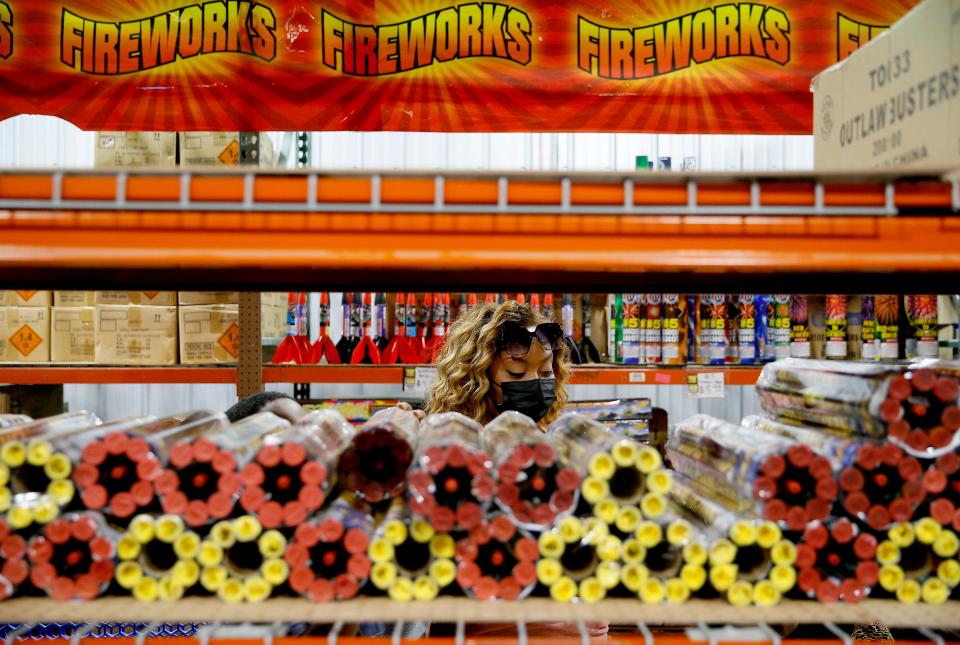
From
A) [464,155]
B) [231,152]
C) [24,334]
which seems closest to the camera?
[24,334]

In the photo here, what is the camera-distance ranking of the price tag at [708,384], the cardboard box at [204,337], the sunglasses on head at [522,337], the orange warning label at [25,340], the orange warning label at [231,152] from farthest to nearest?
the orange warning label at [231,152] < the orange warning label at [25,340] < the cardboard box at [204,337] < the price tag at [708,384] < the sunglasses on head at [522,337]

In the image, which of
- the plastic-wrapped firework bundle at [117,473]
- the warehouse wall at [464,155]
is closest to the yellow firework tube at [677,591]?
the plastic-wrapped firework bundle at [117,473]

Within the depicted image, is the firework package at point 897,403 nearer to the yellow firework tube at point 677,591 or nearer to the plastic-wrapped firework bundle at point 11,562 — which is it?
the yellow firework tube at point 677,591

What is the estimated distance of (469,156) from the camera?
4.73 meters

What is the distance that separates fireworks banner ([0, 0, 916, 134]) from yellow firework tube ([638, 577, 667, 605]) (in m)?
2.55

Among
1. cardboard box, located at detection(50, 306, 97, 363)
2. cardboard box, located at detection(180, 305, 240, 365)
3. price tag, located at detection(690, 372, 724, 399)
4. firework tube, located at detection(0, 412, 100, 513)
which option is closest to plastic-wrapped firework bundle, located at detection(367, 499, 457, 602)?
firework tube, located at detection(0, 412, 100, 513)

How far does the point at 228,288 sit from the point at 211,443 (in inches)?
21.6

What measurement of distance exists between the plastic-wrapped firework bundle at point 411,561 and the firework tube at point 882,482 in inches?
23.5

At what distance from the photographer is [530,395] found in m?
2.05

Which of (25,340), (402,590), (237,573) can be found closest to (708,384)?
(402,590)

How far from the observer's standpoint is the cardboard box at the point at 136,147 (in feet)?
11.0

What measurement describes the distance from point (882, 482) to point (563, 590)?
0.50m

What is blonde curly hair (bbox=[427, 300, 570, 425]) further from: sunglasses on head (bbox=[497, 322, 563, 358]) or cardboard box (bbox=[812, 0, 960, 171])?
cardboard box (bbox=[812, 0, 960, 171])

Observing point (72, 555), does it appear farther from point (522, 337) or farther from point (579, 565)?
point (522, 337)
